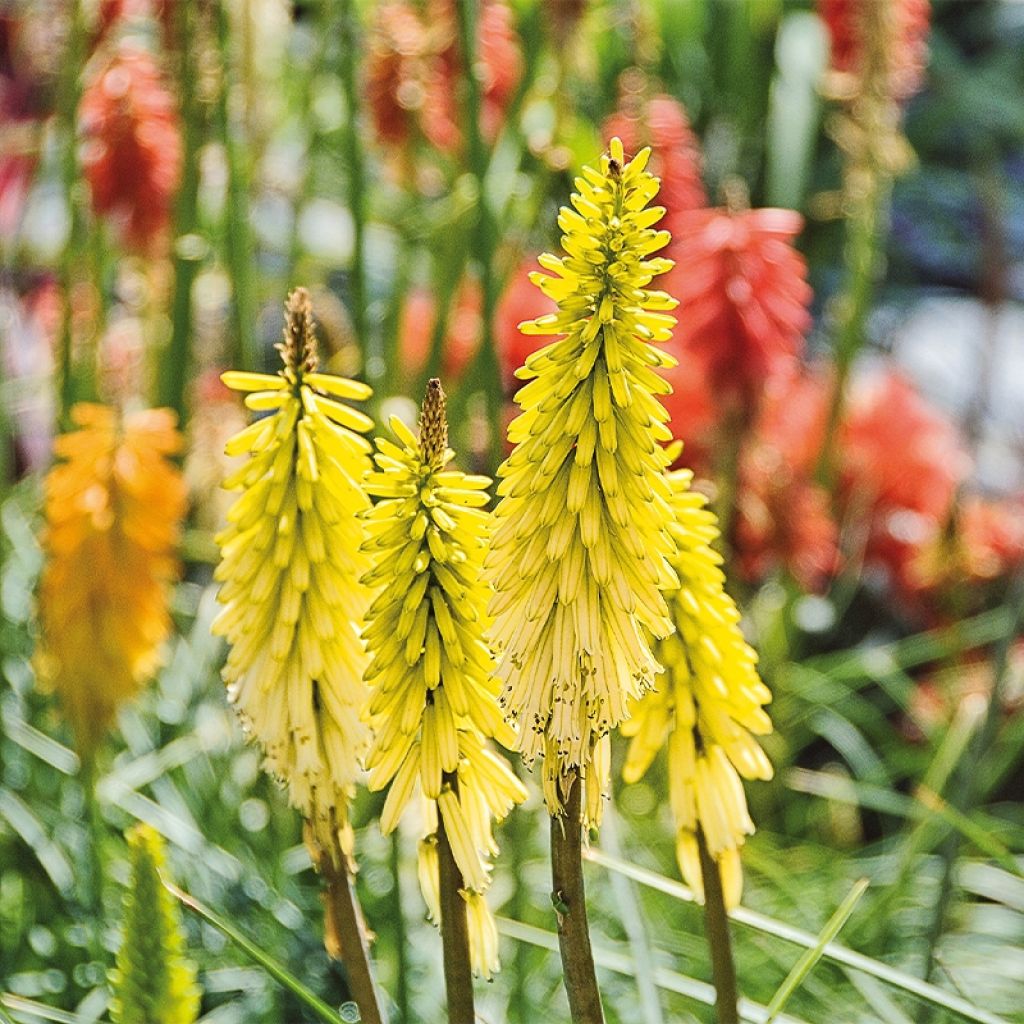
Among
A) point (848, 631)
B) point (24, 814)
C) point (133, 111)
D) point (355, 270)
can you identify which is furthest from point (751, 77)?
point (24, 814)

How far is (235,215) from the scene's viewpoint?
67.9 inches

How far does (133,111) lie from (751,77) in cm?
332

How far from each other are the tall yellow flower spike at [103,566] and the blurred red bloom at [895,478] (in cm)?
172

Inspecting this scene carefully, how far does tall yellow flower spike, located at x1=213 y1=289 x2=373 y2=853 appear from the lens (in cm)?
81

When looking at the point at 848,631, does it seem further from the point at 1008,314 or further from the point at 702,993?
the point at 702,993

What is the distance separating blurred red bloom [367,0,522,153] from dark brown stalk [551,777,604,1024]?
1.54m

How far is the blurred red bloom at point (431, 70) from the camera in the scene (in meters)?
2.14

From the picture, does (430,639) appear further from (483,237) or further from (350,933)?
(483,237)

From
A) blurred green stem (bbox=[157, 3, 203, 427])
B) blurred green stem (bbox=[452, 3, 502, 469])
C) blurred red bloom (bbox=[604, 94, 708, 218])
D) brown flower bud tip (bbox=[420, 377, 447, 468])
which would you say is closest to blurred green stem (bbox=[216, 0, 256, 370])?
blurred green stem (bbox=[157, 3, 203, 427])

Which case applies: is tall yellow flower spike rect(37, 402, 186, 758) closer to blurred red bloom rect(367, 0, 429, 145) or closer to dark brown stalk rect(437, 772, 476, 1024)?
dark brown stalk rect(437, 772, 476, 1024)

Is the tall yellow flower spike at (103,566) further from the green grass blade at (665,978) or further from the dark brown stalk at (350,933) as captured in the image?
the dark brown stalk at (350,933)

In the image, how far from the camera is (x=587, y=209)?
0.68m

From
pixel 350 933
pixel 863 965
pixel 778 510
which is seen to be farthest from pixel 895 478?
pixel 350 933

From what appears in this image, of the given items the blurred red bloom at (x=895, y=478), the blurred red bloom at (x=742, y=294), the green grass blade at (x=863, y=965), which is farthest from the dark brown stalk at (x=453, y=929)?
the blurred red bloom at (x=895, y=478)
